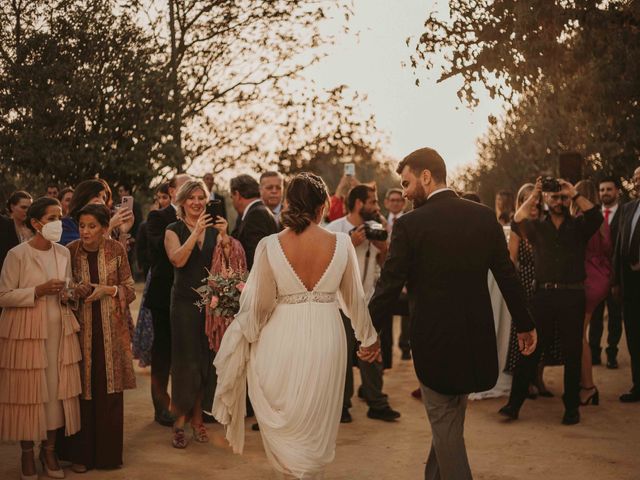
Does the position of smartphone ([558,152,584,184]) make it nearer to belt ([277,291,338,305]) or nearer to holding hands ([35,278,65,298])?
belt ([277,291,338,305])

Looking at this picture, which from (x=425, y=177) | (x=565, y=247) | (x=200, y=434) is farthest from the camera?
(x=565, y=247)

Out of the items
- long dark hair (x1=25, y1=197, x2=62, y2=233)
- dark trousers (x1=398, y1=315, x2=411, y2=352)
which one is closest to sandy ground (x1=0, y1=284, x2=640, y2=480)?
long dark hair (x1=25, y1=197, x2=62, y2=233)

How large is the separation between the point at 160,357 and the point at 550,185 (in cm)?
395

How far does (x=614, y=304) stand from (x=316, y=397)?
7409mm

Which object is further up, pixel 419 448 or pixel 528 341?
pixel 528 341

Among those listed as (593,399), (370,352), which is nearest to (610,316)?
(593,399)

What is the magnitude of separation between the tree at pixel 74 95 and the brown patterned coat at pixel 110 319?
916 cm

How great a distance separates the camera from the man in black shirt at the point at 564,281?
821cm

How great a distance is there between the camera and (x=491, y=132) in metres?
40.2

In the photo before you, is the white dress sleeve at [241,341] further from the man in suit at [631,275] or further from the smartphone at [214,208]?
the man in suit at [631,275]

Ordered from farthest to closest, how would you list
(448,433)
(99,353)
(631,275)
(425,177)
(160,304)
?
(631,275) → (160,304) → (99,353) → (425,177) → (448,433)

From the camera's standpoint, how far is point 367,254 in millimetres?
8930

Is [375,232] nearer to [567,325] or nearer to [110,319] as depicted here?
[567,325]

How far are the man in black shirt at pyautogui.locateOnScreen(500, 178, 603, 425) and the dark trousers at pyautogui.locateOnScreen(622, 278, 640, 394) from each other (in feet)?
4.46
